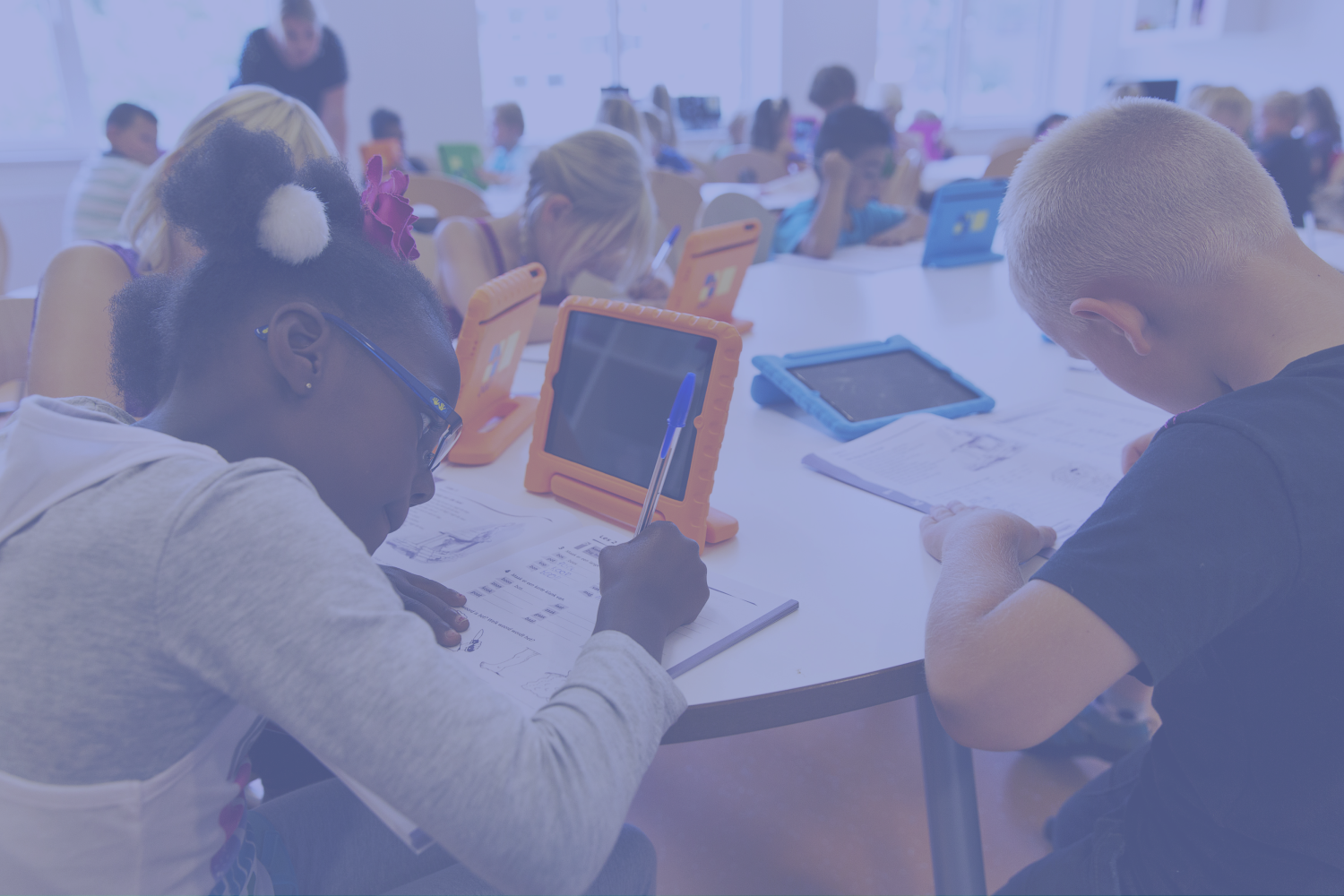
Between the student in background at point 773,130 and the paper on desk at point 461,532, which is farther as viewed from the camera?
the student in background at point 773,130

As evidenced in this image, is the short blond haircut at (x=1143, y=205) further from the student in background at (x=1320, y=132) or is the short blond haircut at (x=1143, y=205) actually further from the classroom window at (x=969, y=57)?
the classroom window at (x=969, y=57)

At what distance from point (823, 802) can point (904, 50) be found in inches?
335

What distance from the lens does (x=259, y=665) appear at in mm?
478

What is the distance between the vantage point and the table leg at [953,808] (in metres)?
0.94

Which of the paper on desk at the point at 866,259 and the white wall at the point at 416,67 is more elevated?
the white wall at the point at 416,67

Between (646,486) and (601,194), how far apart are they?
3.75 feet

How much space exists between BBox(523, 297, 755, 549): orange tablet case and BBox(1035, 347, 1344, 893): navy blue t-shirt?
33cm

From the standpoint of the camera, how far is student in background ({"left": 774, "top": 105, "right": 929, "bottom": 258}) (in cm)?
279

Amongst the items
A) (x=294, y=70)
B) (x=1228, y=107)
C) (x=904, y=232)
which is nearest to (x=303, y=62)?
(x=294, y=70)

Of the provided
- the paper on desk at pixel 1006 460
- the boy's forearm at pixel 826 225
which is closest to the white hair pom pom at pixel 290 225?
the paper on desk at pixel 1006 460

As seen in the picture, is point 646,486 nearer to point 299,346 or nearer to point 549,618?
point 549,618

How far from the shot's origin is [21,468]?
0.54 m

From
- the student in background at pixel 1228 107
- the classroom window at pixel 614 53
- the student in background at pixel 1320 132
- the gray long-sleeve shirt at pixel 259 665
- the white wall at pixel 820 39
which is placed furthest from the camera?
the white wall at pixel 820 39

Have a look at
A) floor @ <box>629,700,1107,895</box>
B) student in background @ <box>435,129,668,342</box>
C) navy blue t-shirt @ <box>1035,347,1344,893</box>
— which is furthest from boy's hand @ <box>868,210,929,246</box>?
navy blue t-shirt @ <box>1035,347,1344,893</box>
